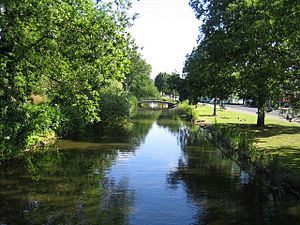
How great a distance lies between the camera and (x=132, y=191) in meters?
15.7

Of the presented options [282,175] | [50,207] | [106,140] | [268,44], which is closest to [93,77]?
[50,207]

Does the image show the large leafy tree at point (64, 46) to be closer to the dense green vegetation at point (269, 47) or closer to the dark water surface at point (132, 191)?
the dark water surface at point (132, 191)

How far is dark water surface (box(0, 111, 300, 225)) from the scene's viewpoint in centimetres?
1252

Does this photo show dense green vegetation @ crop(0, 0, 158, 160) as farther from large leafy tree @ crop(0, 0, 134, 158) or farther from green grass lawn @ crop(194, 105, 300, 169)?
green grass lawn @ crop(194, 105, 300, 169)

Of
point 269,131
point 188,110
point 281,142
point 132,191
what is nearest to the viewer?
point 132,191

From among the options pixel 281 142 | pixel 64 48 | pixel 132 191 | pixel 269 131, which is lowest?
pixel 132 191

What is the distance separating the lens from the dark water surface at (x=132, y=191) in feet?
41.1

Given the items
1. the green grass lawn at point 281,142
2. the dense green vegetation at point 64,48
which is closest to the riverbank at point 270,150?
the green grass lawn at point 281,142

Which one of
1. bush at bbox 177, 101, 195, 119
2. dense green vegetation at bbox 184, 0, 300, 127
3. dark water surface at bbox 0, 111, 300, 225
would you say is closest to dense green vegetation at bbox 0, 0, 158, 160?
dark water surface at bbox 0, 111, 300, 225

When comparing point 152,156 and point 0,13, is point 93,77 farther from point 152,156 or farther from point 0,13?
point 152,156

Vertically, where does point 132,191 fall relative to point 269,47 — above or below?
below

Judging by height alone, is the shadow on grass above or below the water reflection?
above

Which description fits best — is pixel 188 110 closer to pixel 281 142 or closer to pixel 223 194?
pixel 281 142

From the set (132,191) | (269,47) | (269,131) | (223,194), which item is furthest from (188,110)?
(132,191)
